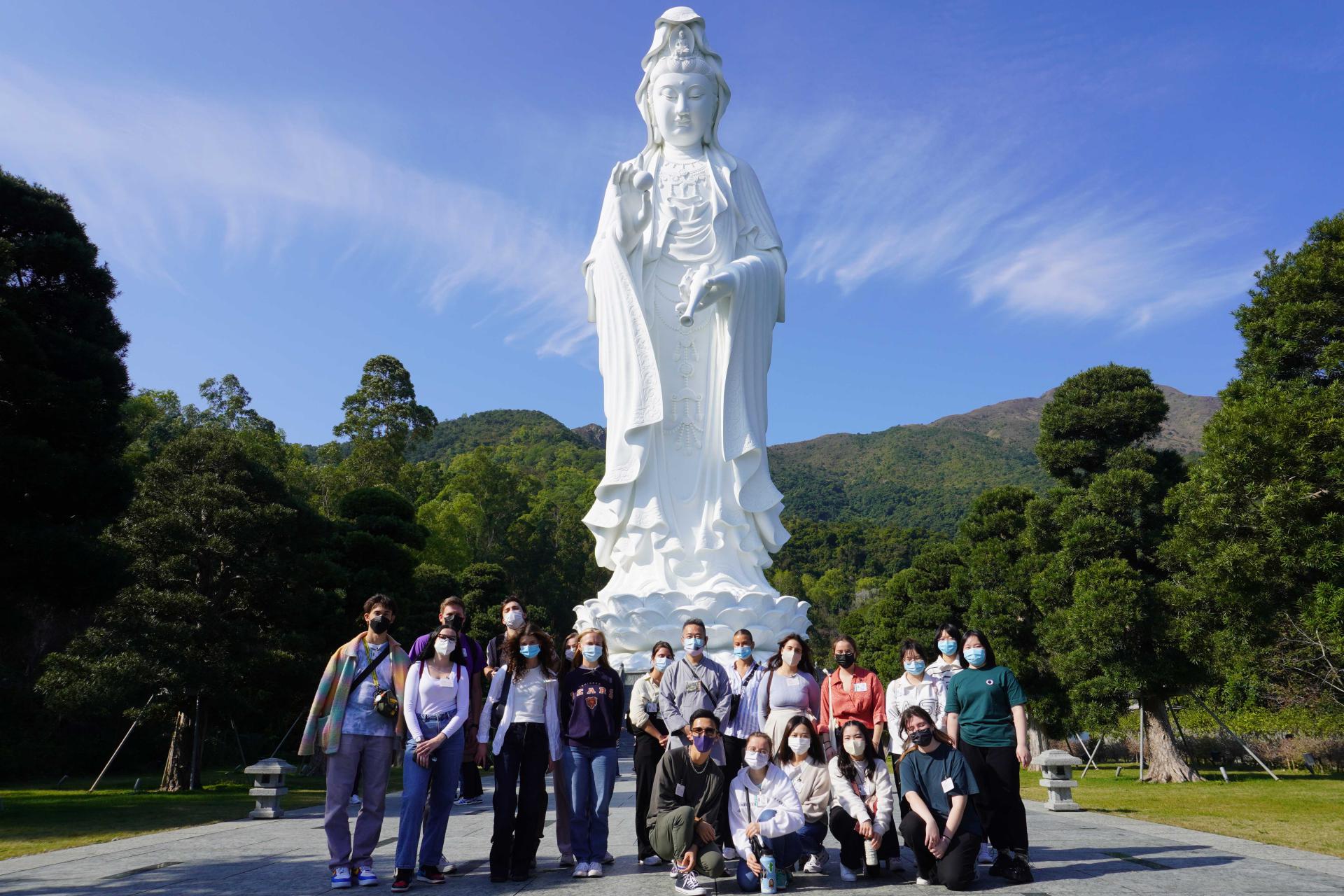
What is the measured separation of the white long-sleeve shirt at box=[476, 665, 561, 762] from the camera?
230 inches

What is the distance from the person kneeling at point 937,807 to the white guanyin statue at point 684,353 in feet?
21.9

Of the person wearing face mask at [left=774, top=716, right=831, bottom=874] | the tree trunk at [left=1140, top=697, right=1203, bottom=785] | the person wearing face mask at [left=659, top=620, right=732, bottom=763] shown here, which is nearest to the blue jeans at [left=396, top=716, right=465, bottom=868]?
the person wearing face mask at [left=659, top=620, right=732, bottom=763]

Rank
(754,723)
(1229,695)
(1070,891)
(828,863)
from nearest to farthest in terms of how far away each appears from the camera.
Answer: (1070,891) < (828,863) < (754,723) < (1229,695)

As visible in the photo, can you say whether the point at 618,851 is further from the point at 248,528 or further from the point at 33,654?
the point at 33,654

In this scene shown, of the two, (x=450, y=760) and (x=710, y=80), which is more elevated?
(x=710, y=80)

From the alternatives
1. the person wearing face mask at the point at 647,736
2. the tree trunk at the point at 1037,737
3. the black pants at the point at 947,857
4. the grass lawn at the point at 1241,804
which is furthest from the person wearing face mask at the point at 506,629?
the tree trunk at the point at 1037,737

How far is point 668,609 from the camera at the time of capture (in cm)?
1227

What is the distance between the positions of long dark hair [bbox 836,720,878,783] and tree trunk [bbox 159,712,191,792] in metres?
12.3

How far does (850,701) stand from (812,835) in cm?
96

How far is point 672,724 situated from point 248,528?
10619mm

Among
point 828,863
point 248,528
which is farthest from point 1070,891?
point 248,528

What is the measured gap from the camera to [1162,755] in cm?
1543

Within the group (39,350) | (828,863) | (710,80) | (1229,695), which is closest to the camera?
(828,863)

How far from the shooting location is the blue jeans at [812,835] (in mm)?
5742
